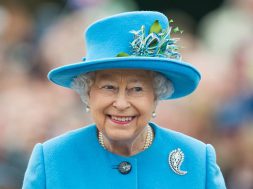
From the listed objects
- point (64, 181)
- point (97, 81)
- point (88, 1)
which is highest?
point (88, 1)

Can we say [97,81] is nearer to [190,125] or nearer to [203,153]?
[203,153]

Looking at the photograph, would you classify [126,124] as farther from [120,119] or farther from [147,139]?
[147,139]

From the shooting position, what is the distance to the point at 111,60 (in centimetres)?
626

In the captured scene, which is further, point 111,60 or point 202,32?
point 202,32

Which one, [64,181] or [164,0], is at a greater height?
[164,0]

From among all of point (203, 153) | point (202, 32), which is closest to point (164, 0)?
point (202, 32)

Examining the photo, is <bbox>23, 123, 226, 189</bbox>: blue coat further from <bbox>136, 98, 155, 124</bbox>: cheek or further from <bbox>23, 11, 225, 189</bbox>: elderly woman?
<bbox>136, 98, 155, 124</bbox>: cheek

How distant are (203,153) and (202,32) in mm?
5581

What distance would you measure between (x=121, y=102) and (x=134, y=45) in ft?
1.03

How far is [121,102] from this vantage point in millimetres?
6438

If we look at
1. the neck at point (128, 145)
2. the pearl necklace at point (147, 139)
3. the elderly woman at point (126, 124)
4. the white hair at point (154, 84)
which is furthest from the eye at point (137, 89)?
the pearl necklace at point (147, 139)

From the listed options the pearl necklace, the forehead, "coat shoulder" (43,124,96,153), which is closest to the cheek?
the forehead

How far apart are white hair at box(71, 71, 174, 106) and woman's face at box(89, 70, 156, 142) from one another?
0.19 feet

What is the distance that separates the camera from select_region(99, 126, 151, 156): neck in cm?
669
